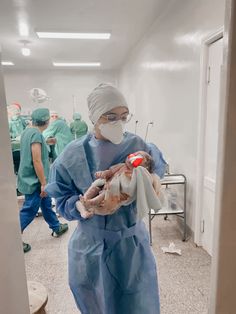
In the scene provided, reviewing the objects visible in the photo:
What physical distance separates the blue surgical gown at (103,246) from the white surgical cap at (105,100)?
0.13 metres

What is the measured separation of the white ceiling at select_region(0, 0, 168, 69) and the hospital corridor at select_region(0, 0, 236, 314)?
26mm

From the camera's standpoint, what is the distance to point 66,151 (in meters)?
1.12

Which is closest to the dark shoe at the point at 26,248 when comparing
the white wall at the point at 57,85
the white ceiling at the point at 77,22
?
the white ceiling at the point at 77,22

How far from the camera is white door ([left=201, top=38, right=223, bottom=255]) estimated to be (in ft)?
6.64

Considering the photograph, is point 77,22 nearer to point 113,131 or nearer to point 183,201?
point 183,201

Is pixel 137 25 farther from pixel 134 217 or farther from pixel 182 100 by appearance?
pixel 134 217

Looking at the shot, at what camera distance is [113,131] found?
107cm

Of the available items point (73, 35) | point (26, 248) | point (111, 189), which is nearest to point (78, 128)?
point (73, 35)

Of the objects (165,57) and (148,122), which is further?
(148,122)

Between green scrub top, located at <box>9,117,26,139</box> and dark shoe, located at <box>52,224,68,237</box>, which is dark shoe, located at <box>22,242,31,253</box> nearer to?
dark shoe, located at <box>52,224,68,237</box>

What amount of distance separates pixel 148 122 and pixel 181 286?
270 centimetres

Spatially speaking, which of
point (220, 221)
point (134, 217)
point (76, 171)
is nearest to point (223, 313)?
point (220, 221)

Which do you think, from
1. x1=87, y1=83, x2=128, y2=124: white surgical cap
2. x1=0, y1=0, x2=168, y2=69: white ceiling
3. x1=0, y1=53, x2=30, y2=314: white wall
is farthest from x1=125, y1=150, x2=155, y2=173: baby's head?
x1=0, y1=0, x2=168, y2=69: white ceiling

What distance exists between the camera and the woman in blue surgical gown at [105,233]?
109 centimetres
